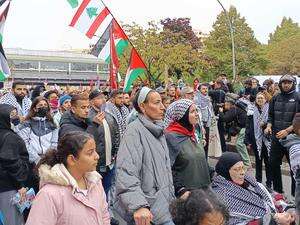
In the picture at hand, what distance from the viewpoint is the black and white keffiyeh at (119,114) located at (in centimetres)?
688

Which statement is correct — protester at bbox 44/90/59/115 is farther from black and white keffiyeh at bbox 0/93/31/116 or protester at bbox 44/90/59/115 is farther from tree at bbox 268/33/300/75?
tree at bbox 268/33/300/75

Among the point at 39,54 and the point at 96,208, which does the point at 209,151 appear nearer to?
the point at 96,208

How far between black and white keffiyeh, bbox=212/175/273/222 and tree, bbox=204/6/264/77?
47643mm

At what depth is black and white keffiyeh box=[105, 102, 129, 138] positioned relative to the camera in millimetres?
6879

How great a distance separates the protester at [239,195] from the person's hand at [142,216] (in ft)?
2.94

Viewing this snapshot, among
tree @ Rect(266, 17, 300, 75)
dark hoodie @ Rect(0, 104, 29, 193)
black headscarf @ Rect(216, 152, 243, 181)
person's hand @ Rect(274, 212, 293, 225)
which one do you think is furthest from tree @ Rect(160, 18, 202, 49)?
person's hand @ Rect(274, 212, 293, 225)

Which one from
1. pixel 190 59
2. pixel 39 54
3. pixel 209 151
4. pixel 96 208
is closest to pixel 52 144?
pixel 96 208

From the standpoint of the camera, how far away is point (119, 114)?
23.5ft

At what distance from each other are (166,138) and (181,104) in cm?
36

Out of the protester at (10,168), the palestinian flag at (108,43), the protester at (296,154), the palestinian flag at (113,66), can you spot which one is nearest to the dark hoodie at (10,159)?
the protester at (10,168)

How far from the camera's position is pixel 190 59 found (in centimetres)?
3819

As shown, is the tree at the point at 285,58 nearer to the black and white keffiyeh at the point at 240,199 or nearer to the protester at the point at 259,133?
the protester at the point at 259,133

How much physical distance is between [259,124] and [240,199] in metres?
5.06

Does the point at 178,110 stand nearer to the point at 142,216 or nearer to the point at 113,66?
the point at 142,216
